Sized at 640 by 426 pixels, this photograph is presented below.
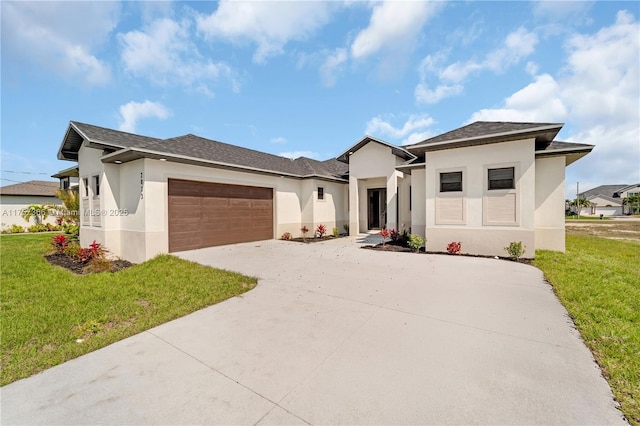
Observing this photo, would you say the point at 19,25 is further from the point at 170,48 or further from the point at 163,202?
the point at 163,202

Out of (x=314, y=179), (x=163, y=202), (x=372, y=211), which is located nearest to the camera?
(x=163, y=202)

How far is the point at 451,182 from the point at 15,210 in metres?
34.0

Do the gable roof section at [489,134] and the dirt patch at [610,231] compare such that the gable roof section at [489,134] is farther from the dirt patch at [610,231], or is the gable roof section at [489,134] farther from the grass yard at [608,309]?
the dirt patch at [610,231]

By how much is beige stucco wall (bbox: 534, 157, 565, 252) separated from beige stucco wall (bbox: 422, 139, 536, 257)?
1446 mm

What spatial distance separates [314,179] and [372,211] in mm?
4913

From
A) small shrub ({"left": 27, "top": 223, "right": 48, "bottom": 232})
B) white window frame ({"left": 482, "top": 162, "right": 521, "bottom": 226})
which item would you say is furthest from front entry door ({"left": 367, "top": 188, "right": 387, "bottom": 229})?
small shrub ({"left": 27, "top": 223, "right": 48, "bottom": 232})

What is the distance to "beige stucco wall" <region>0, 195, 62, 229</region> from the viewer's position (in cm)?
2122

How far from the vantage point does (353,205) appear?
1453 centimetres

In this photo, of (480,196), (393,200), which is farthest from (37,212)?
(480,196)

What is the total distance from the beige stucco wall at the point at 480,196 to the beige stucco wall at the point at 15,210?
31.4m

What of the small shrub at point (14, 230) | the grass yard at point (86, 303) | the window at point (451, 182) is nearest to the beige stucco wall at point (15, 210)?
the small shrub at point (14, 230)

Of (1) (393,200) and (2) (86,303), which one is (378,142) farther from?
(2) (86,303)

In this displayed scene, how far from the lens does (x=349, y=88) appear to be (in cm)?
1253

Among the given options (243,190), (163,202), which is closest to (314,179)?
(243,190)
